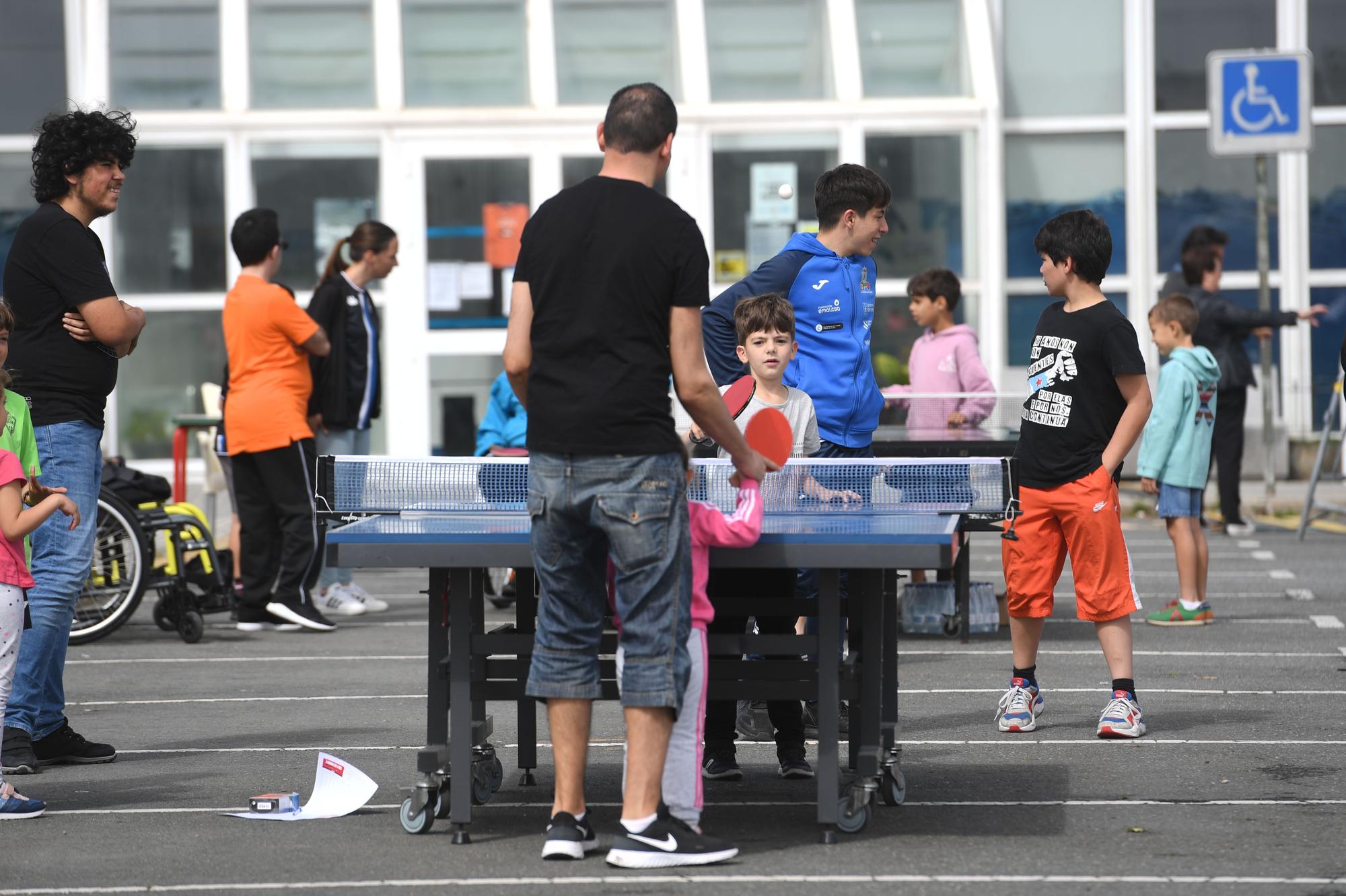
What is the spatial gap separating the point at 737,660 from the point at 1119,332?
229 cm

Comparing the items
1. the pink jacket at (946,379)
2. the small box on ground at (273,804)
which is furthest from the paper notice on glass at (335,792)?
the pink jacket at (946,379)

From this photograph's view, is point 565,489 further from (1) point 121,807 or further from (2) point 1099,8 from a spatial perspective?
(2) point 1099,8

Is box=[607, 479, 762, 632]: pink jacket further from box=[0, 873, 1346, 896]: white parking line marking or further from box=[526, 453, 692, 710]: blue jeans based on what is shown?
box=[0, 873, 1346, 896]: white parking line marking

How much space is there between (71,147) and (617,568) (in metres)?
2.92

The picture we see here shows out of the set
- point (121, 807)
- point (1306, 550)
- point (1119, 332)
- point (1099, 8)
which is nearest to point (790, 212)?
point (1099, 8)

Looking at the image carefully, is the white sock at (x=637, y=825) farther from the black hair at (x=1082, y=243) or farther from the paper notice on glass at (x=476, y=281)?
the paper notice on glass at (x=476, y=281)

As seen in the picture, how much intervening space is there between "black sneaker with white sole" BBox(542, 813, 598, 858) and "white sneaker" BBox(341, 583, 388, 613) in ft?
20.7

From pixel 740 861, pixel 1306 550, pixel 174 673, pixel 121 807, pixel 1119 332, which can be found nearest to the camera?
pixel 740 861

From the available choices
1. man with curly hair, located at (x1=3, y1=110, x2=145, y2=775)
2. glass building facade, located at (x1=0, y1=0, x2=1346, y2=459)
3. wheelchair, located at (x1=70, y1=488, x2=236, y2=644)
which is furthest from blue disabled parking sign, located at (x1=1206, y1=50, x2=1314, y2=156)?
man with curly hair, located at (x1=3, y1=110, x2=145, y2=775)

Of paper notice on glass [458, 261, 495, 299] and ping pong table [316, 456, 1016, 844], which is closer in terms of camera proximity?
ping pong table [316, 456, 1016, 844]

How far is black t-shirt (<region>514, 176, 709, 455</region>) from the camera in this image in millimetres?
4965

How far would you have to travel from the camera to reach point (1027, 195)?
18.3 m

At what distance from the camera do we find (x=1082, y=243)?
7031 millimetres

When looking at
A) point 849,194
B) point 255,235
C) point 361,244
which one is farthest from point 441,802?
point 361,244
